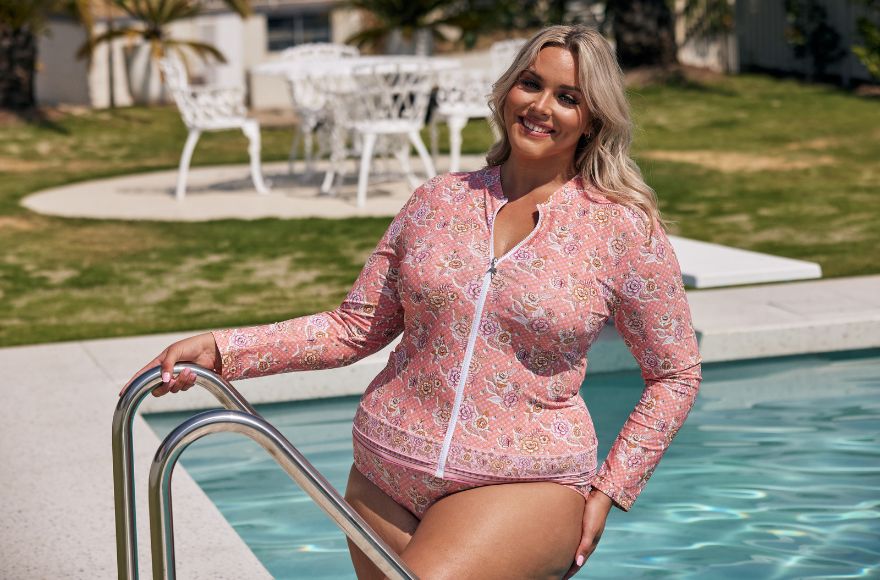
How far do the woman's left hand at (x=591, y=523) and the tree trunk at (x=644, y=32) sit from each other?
1620cm

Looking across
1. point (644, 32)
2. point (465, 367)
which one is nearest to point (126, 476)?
point (465, 367)

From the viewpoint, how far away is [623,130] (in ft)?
8.93

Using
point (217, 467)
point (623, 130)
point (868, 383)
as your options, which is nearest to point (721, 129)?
point (868, 383)

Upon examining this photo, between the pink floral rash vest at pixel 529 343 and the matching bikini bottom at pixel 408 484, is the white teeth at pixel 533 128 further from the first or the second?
the matching bikini bottom at pixel 408 484

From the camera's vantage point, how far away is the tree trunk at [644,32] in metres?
18.6

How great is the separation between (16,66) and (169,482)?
55.0 ft

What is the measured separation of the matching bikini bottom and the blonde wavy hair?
0.58 meters

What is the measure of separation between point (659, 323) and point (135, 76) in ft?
70.8

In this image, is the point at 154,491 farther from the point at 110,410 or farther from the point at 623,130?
the point at 110,410

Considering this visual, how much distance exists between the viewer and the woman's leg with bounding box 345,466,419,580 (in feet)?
8.87

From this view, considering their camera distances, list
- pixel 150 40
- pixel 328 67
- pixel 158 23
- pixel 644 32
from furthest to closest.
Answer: pixel 150 40
pixel 158 23
pixel 644 32
pixel 328 67

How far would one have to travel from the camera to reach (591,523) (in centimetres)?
262

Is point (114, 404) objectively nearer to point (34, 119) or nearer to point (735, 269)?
point (735, 269)

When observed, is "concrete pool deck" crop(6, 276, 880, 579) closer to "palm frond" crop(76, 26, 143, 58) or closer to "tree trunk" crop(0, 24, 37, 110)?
"tree trunk" crop(0, 24, 37, 110)
